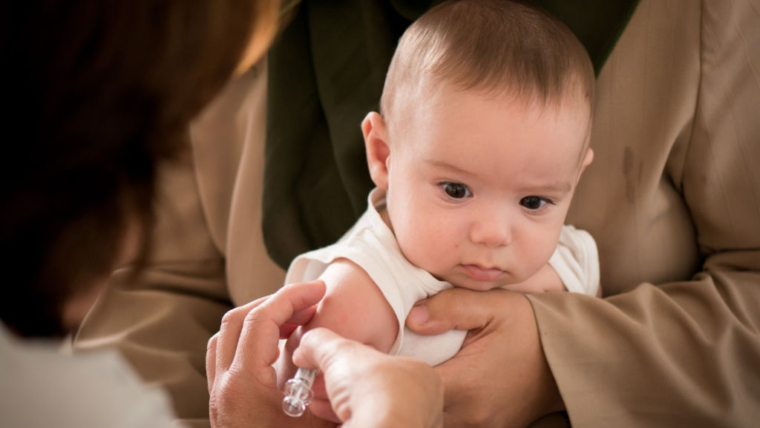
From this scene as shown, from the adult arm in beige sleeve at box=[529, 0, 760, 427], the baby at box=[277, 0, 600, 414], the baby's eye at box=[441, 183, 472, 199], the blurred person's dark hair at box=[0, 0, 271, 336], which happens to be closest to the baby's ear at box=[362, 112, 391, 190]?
the baby at box=[277, 0, 600, 414]

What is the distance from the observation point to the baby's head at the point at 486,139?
115 centimetres

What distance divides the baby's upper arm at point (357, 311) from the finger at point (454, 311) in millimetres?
47

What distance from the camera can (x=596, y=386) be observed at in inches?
48.9

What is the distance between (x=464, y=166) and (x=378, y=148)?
0.24 m

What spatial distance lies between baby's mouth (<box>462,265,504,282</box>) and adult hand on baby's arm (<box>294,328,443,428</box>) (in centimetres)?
32

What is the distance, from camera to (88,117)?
0.72 meters

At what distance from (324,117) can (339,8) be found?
0.25 metres

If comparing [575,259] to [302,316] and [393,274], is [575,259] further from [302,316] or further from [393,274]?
[302,316]

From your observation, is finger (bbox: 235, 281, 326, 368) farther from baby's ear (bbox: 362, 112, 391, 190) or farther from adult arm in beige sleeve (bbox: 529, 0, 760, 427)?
adult arm in beige sleeve (bbox: 529, 0, 760, 427)

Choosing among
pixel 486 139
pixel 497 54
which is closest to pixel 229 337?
pixel 486 139

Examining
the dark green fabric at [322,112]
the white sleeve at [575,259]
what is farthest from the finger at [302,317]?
the white sleeve at [575,259]

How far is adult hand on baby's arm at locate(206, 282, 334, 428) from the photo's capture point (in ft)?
3.74

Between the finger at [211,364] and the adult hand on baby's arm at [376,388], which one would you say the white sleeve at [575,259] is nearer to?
the adult hand on baby's arm at [376,388]

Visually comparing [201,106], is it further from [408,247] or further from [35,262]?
[408,247]
